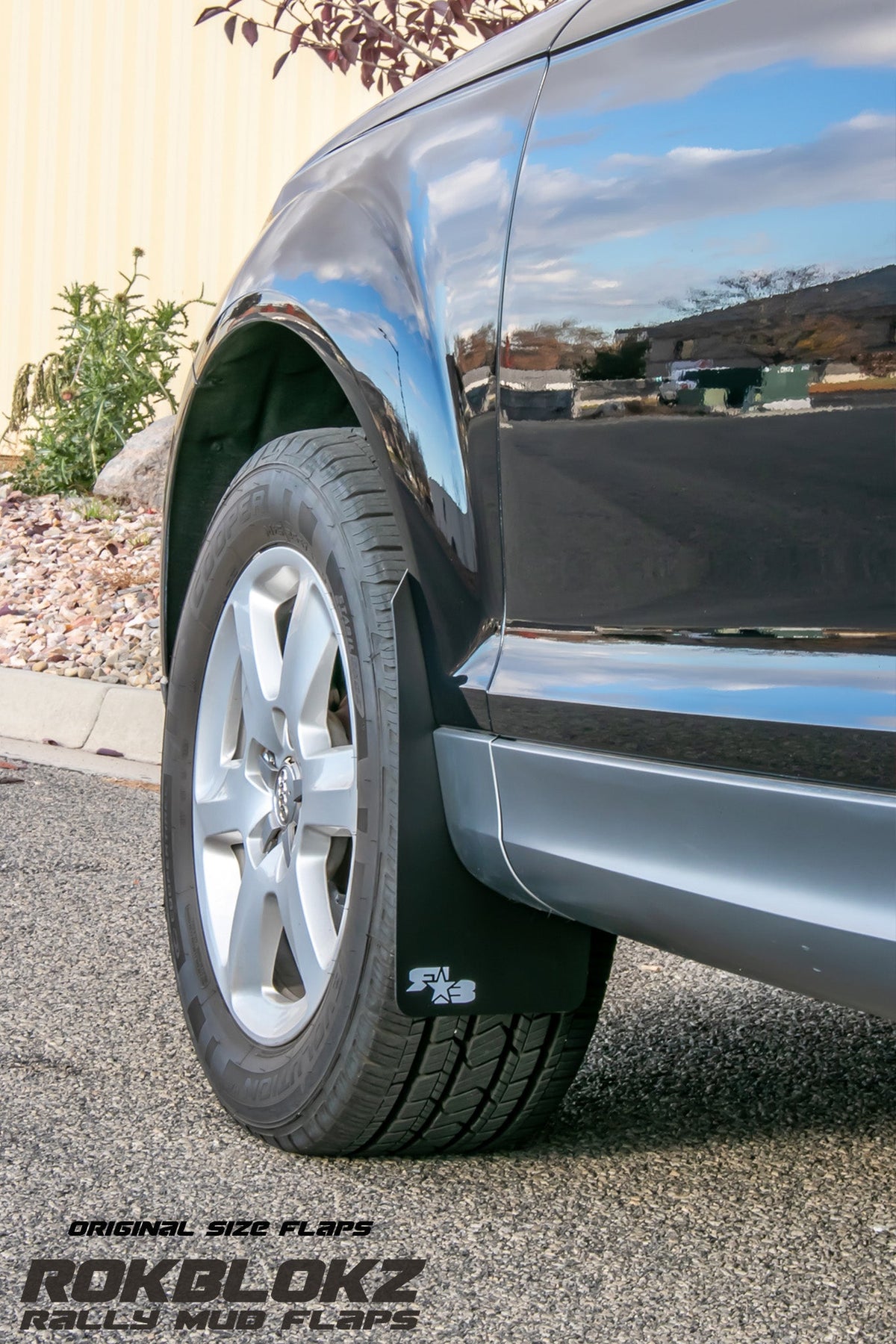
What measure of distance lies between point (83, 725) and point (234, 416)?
126 inches

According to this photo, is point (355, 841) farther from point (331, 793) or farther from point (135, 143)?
point (135, 143)

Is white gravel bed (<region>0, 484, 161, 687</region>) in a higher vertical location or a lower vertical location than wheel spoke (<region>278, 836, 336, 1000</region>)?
lower

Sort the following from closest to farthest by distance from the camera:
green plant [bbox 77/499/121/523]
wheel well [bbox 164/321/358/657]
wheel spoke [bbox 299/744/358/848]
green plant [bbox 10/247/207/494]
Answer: wheel spoke [bbox 299/744/358/848], wheel well [bbox 164/321/358/657], green plant [bbox 77/499/121/523], green plant [bbox 10/247/207/494]

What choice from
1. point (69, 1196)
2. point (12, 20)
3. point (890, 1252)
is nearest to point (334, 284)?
point (69, 1196)

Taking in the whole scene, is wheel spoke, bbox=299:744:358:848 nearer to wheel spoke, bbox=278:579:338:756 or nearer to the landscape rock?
wheel spoke, bbox=278:579:338:756

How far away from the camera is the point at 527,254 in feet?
5.14

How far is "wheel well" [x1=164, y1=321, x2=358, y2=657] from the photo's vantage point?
2.28m

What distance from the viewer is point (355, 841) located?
1772 mm

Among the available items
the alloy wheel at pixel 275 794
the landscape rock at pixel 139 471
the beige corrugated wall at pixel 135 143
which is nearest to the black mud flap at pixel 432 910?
the alloy wheel at pixel 275 794

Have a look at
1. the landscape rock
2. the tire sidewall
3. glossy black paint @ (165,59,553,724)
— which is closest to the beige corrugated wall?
the landscape rock

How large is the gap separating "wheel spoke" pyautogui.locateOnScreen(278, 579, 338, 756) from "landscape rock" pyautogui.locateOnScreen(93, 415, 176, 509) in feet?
20.2

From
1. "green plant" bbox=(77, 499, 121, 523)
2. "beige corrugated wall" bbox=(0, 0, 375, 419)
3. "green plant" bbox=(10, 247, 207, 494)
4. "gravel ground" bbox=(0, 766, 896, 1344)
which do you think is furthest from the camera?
"beige corrugated wall" bbox=(0, 0, 375, 419)

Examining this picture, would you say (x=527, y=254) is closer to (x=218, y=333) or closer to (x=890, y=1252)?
(x=218, y=333)

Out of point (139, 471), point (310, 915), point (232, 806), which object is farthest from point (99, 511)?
point (310, 915)
